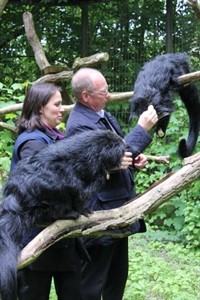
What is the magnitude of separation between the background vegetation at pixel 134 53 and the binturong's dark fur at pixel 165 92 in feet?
6.49

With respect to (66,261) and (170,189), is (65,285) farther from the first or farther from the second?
(170,189)

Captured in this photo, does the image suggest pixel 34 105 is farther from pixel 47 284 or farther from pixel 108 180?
pixel 47 284

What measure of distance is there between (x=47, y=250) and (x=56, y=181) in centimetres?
38

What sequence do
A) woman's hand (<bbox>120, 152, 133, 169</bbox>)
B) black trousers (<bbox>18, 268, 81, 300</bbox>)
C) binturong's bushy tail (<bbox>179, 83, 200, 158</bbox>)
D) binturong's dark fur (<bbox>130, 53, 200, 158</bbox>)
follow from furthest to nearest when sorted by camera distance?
binturong's bushy tail (<bbox>179, 83, 200, 158</bbox>) → binturong's dark fur (<bbox>130, 53, 200, 158</bbox>) → black trousers (<bbox>18, 268, 81, 300</bbox>) → woman's hand (<bbox>120, 152, 133, 169</bbox>)

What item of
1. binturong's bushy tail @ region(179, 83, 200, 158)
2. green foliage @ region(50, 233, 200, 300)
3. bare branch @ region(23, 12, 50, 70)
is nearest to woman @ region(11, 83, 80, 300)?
binturong's bushy tail @ region(179, 83, 200, 158)

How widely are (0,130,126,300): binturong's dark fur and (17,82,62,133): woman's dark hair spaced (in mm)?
191

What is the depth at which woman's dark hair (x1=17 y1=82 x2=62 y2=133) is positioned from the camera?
6.68 feet

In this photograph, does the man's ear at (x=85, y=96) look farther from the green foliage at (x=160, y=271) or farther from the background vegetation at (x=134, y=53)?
the background vegetation at (x=134, y=53)

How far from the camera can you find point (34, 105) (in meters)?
2.04

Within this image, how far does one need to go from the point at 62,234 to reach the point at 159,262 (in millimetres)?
2677

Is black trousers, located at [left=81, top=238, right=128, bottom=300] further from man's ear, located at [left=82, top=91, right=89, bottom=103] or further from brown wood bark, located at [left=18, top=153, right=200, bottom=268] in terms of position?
man's ear, located at [left=82, top=91, right=89, bottom=103]

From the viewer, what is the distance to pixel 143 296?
11.3 feet

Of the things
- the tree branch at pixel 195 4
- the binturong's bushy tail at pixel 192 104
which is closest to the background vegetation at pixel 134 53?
the tree branch at pixel 195 4

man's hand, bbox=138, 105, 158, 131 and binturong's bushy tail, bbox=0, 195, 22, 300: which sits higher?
man's hand, bbox=138, 105, 158, 131
